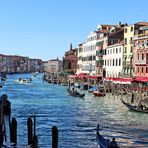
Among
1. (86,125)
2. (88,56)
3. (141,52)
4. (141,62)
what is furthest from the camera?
(88,56)

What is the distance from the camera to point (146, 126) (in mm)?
25828

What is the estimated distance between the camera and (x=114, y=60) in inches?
2436

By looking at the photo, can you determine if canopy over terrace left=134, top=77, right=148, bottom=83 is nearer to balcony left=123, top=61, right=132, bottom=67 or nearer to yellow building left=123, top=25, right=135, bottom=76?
balcony left=123, top=61, right=132, bottom=67

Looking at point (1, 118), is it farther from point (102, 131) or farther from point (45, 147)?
point (102, 131)

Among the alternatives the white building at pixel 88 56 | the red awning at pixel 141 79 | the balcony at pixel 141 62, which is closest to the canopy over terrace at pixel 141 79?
the red awning at pixel 141 79

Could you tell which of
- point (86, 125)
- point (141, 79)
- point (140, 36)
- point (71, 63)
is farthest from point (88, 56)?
point (86, 125)

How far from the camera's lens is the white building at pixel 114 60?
195 feet

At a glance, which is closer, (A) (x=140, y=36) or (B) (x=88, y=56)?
(A) (x=140, y=36)

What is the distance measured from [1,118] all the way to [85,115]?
1183 centimetres

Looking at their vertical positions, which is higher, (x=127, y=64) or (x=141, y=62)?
(x=141, y=62)

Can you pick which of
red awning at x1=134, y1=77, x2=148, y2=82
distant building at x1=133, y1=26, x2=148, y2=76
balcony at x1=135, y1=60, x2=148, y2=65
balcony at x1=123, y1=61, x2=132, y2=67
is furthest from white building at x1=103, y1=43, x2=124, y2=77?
red awning at x1=134, y1=77, x2=148, y2=82

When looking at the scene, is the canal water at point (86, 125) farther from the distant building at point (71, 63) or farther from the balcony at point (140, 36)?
the distant building at point (71, 63)

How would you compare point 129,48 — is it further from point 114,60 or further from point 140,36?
point 114,60

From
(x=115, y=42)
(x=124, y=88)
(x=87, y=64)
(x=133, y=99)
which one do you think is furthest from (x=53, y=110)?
(x=87, y=64)
